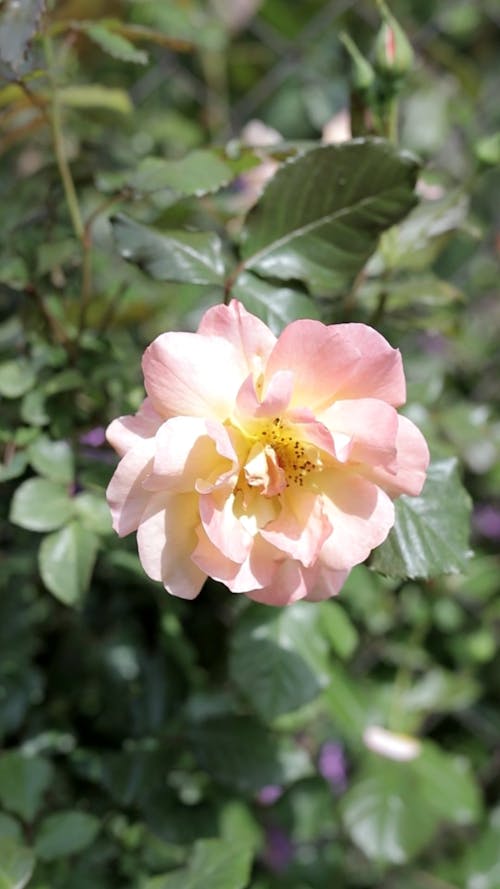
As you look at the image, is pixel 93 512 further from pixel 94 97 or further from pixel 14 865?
pixel 94 97

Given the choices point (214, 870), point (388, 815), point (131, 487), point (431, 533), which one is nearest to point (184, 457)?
point (131, 487)

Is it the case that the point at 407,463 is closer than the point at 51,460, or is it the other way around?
the point at 407,463

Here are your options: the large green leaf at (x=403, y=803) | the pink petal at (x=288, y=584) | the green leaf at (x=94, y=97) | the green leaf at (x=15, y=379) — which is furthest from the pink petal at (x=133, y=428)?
the large green leaf at (x=403, y=803)

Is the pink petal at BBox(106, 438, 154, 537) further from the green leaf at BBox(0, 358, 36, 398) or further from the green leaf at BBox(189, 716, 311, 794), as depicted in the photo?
the green leaf at BBox(189, 716, 311, 794)

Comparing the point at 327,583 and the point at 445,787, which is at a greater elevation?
the point at 327,583

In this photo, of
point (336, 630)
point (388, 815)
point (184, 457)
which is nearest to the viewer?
point (184, 457)

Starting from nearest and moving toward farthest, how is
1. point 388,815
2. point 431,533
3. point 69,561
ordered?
1. point 431,533
2. point 69,561
3. point 388,815
